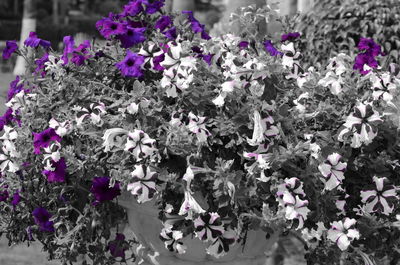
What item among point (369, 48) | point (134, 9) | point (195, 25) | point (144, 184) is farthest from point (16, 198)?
point (369, 48)

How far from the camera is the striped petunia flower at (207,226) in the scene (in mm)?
2260

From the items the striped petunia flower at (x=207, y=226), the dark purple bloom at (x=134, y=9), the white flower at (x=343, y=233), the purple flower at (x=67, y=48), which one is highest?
the dark purple bloom at (x=134, y=9)

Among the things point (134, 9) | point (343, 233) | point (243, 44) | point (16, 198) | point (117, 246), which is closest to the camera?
point (343, 233)

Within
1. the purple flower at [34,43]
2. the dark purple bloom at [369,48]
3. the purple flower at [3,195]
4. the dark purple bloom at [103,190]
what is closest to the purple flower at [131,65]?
the dark purple bloom at [103,190]

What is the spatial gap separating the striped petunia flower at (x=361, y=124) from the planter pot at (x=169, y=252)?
59cm

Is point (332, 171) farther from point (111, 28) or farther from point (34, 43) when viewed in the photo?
point (34, 43)

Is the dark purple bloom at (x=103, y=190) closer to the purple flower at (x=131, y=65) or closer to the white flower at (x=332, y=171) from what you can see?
the purple flower at (x=131, y=65)

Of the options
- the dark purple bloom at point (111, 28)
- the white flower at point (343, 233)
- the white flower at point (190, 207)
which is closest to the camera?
the white flower at point (190, 207)

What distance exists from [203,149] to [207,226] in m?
0.28

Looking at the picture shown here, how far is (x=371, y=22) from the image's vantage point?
467 centimetres

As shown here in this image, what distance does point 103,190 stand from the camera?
2.43 meters

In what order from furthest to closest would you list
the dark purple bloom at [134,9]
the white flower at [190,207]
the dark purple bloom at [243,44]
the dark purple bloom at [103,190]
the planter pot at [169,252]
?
the dark purple bloom at [243,44], the dark purple bloom at [134,9], the planter pot at [169,252], the dark purple bloom at [103,190], the white flower at [190,207]

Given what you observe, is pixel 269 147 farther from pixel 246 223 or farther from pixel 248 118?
pixel 246 223

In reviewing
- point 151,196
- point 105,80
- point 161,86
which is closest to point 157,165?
point 151,196
